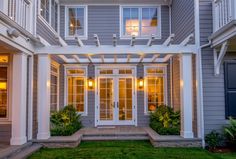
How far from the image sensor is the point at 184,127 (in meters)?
8.12

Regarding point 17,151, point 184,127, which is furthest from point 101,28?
point 17,151

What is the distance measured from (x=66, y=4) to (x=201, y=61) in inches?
251

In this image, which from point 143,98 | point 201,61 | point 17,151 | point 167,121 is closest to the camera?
point 17,151

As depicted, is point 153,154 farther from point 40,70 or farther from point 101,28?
point 101,28

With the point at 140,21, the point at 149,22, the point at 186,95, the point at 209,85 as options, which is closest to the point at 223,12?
the point at 209,85

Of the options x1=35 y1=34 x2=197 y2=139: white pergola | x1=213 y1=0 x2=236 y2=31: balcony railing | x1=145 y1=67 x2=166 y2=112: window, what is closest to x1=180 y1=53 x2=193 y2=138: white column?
x1=35 y1=34 x2=197 y2=139: white pergola

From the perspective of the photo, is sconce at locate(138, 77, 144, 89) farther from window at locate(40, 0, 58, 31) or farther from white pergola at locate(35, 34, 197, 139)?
window at locate(40, 0, 58, 31)

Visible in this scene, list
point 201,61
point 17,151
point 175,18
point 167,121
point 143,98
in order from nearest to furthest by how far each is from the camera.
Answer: point 17,151, point 201,61, point 167,121, point 175,18, point 143,98

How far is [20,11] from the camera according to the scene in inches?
282

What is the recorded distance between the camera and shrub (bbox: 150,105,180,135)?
877cm

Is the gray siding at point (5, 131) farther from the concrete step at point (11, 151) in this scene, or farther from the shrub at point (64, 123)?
the shrub at point (64, 123)

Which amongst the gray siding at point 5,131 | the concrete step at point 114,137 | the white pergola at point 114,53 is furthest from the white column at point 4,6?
the concrete step at point 114,137

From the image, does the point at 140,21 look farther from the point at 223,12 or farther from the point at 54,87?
the point at 223,12

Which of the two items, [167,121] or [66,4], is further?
[66,4]
